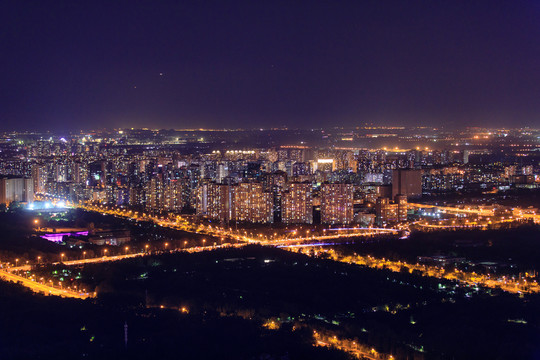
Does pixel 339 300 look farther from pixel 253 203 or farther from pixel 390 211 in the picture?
pixel 253 203

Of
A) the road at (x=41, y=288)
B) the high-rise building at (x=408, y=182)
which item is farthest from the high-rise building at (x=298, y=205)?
the road at (x=41, y=288)

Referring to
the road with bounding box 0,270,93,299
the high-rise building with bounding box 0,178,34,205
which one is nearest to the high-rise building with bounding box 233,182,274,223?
the high-rise building with bounding box 0,178,34,205

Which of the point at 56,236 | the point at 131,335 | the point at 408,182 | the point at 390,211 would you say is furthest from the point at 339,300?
the point at 408,182

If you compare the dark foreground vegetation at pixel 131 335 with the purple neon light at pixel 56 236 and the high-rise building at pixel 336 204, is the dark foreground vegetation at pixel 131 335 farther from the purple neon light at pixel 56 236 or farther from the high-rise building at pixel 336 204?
the high-rise building at pixel 336 204

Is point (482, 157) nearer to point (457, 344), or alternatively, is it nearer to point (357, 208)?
point (357, 208)

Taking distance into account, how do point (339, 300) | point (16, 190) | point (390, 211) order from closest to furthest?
1. point (339, 300)
2. point (390, 211)
3. point (16, 190)
